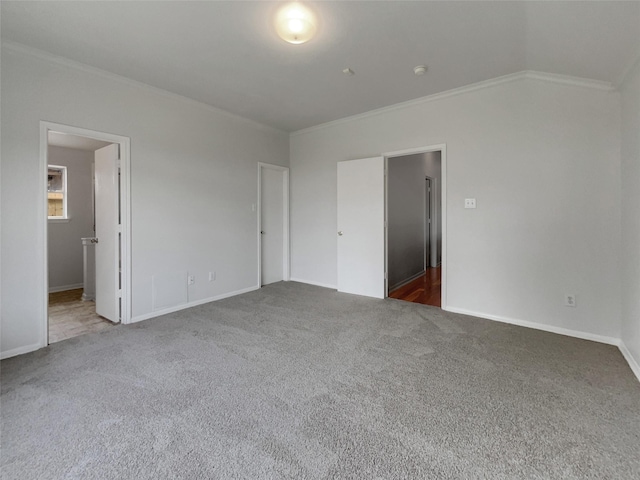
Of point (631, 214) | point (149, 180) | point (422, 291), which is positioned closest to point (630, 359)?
point (631, 214)

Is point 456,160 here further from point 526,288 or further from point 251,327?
point 251,327

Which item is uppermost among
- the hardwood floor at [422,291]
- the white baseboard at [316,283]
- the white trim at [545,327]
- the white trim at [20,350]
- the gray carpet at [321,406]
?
the white baseboard at [316,283]

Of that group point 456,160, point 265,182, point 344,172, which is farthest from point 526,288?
point 265,182

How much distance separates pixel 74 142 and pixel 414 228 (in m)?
5.93

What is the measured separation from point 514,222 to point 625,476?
2304 mm

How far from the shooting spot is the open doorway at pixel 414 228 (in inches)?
180

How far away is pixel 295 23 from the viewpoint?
2.09 m

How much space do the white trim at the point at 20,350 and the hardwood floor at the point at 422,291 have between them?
4.01m

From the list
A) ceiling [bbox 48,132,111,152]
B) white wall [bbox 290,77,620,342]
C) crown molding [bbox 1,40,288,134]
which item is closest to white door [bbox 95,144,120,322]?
crown molding [bbox 1,40,288,134]

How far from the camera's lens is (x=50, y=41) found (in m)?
2.39

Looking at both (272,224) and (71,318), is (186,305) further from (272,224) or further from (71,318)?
(272,224)

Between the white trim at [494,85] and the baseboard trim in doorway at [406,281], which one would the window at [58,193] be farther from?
the baseboard trim in doorway at [406,281]

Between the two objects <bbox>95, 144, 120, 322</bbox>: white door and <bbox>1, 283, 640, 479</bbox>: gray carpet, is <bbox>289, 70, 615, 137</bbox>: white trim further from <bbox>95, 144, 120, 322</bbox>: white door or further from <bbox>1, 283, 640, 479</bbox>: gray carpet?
<bbox>95, 144, 120, 322</bbox>: white door

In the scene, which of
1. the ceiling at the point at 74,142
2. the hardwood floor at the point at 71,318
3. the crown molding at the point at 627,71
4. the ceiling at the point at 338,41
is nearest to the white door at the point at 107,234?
the hardwood floor at the point at 71,318
